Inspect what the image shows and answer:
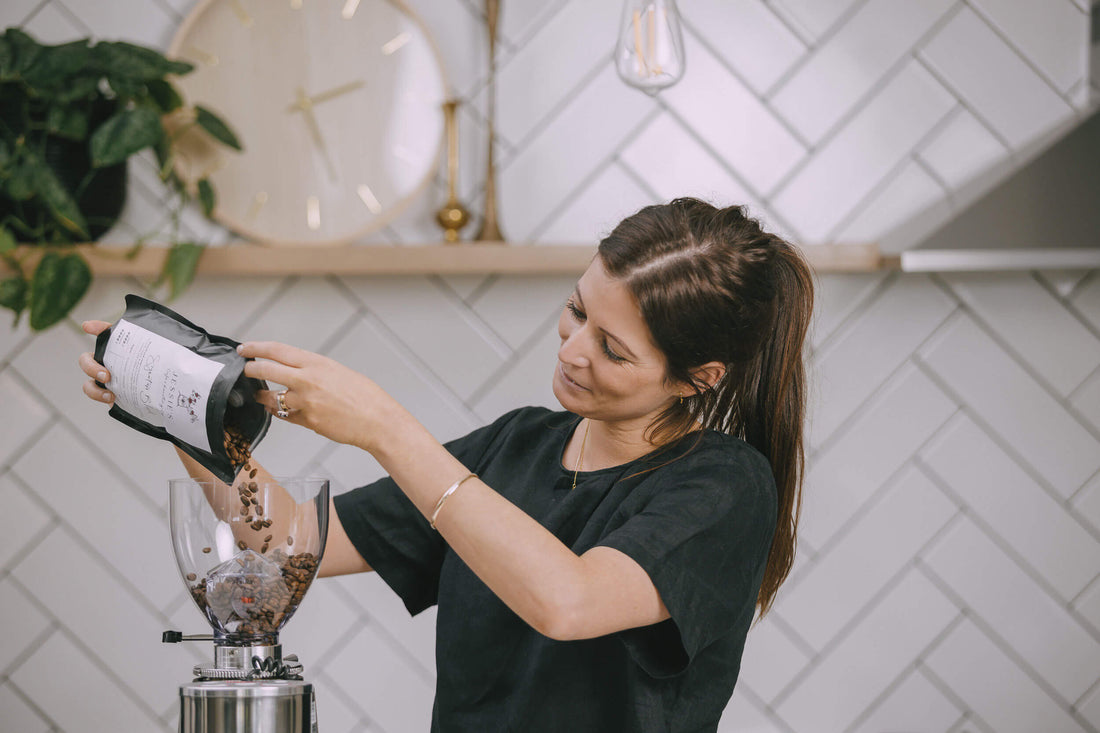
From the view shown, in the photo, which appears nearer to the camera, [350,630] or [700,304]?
[700,304]

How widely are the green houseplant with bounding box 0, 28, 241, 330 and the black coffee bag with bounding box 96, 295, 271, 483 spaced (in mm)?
697

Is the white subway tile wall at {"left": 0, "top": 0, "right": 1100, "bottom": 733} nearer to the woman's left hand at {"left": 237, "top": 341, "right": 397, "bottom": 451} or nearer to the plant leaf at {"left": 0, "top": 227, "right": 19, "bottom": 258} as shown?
the plant leaf at {"left": 0, "top": 227, "right": 19, "bottom": 258}

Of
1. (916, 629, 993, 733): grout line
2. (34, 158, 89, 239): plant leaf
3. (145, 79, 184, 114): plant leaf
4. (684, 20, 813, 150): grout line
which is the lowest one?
(916, 629, 993, 733): grout line

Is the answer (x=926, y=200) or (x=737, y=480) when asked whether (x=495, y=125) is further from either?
(x=737, y=480)

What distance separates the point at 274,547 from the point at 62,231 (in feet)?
3.14

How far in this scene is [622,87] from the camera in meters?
1.78

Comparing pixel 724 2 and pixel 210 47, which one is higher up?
pixel 724 2

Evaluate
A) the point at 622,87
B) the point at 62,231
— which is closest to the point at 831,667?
the point at 622,87

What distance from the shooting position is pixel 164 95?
1.62m

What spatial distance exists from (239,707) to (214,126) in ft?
3.46

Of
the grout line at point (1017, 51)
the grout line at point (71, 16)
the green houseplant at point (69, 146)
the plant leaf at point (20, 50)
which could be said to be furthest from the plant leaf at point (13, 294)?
the grout line at point (1017, 51)

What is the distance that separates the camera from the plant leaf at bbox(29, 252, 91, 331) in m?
1.57

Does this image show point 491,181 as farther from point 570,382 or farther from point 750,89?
point 570,382

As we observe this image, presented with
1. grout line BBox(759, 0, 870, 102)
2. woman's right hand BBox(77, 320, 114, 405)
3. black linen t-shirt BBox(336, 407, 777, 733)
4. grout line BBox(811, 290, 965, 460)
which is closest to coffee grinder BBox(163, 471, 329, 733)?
woman's right hand BBox(77, 320, 114, 405)
